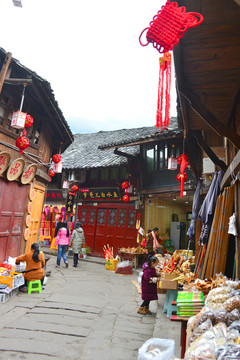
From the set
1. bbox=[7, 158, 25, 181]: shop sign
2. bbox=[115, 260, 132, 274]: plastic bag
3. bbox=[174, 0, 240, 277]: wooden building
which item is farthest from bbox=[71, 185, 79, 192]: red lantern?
bbox=[174, 0, 240, 277]: wooden building

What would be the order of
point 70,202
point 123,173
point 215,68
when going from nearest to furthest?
point 215,68
point 123,173
point 70,202

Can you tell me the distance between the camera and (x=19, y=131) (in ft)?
31.0

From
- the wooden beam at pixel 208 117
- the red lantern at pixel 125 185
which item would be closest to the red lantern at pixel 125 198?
the red lantern at pixel 125 185

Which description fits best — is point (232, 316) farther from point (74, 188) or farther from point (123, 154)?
point (74, 188)

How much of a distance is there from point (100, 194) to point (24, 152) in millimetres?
8036

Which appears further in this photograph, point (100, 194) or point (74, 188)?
point (74, 188)

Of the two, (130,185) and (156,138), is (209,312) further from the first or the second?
(130,185)

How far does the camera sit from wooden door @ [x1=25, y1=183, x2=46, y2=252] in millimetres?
10923

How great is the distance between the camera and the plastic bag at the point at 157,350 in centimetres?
280

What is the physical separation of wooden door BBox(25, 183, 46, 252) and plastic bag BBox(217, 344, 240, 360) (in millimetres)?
9652

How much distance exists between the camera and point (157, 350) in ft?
9.73

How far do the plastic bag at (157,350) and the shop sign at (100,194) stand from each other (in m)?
13.2

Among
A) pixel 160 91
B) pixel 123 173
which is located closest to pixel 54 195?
pixel 123 173

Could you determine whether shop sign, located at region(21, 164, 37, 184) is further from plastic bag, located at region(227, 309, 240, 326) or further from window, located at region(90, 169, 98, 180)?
window, located at region(90, 169, 98, 180)
